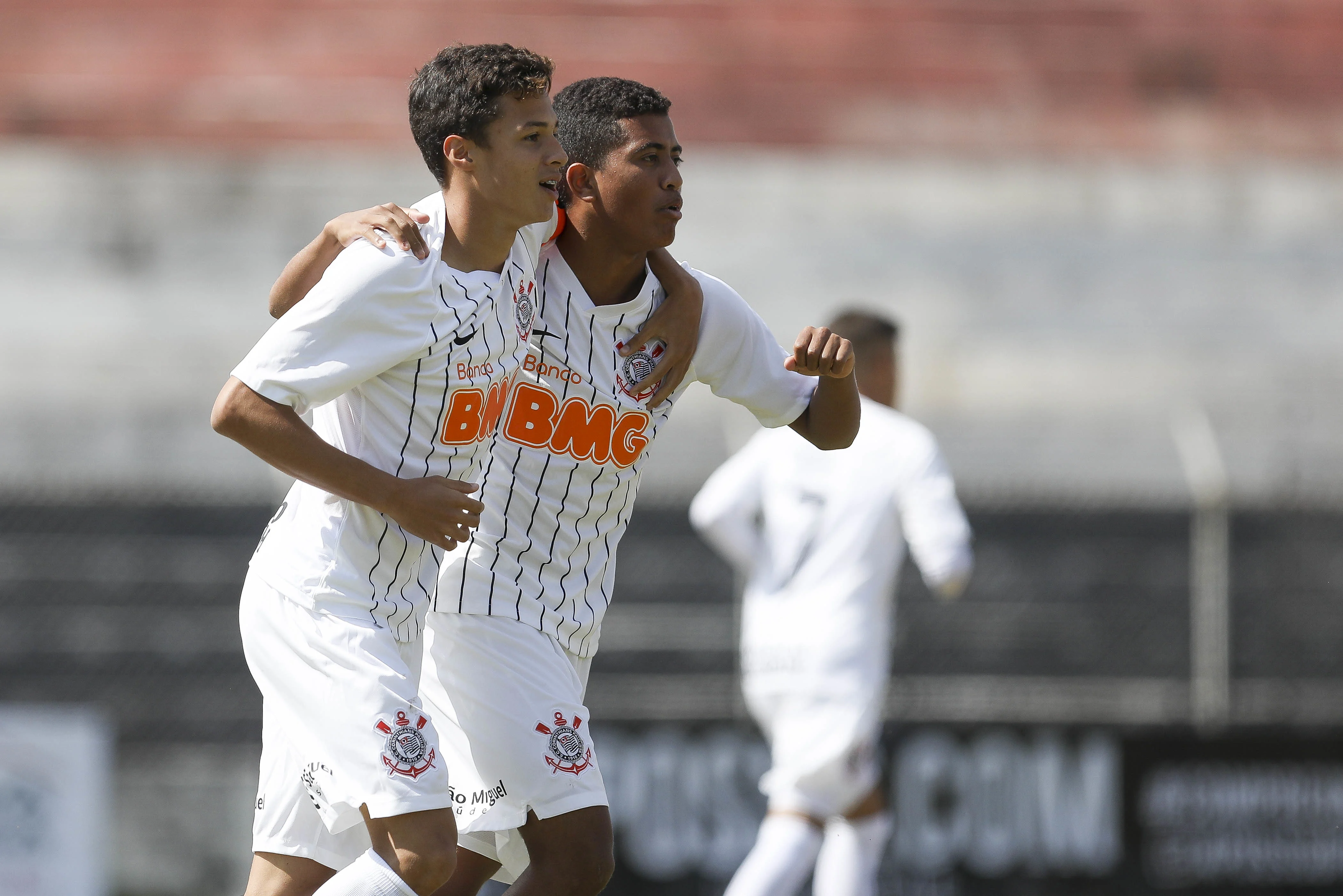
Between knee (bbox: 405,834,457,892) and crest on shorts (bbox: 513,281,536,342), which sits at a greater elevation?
crest on shorts (bbox: 513,281,536,342)

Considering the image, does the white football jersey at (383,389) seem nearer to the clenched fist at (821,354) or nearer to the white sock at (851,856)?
the clenched fist at (821,354)

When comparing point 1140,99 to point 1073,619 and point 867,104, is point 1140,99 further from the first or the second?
point 1073,619

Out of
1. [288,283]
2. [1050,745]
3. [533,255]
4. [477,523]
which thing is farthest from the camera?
[1050,745]

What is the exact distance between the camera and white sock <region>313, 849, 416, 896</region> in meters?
2.58

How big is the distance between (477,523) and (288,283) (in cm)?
61

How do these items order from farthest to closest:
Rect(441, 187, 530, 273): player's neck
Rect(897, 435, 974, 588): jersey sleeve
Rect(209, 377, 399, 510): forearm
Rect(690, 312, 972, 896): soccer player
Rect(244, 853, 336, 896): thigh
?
Rect(690, 312, 972, 896): soccer player < Rect(897, 435, 974, 588): jersey sleeve < Rect(244, 853, 336, 896): thigh < Rect(441, 187, 530, 273): player's neck < Rect(209, 377, 399, 510): forearm

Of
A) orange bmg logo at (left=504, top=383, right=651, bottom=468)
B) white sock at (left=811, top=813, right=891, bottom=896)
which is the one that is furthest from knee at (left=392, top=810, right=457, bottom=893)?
white sock at (left=811, top=813, right=891, bottom=896)

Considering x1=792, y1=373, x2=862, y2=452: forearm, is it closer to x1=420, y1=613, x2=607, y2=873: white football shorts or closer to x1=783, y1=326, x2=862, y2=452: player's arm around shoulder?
x1=783, y1=326, x2=862, y2=452: player's arm around shoulder

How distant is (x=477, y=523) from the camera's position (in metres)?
2.63

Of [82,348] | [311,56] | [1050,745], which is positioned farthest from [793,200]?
[1050,745]

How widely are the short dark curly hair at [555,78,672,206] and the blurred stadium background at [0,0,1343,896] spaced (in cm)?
386

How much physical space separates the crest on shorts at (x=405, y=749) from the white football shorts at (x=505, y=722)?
0.30 m

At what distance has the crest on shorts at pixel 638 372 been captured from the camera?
3115 mm

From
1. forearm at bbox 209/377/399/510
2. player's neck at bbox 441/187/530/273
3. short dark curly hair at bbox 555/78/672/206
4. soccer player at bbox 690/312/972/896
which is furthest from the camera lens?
soccer player at bbox 690/312/972/896
